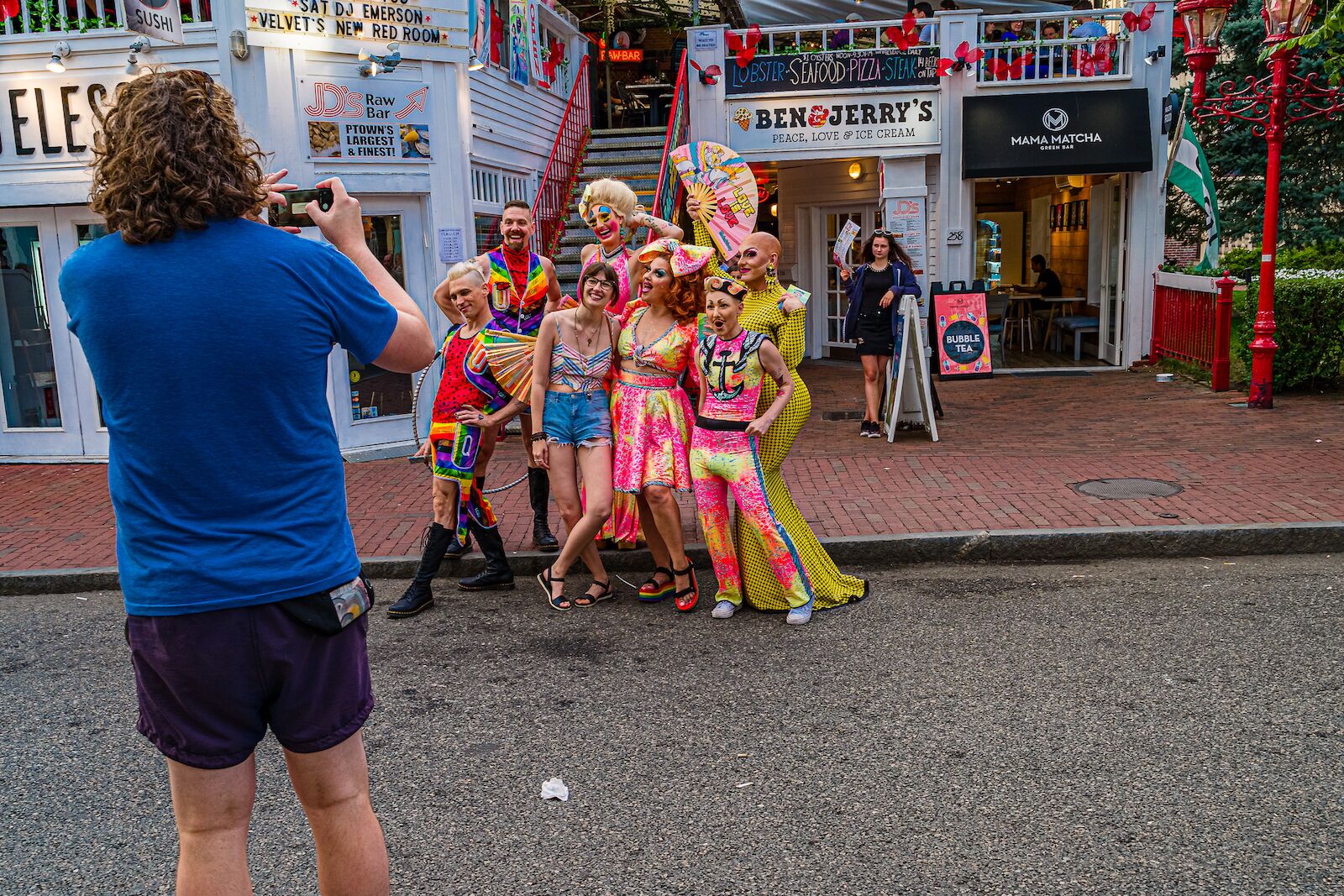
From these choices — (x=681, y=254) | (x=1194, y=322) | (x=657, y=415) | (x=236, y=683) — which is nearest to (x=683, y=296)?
(x=681, y=254)

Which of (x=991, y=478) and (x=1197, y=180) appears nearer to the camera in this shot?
(x=991, y=478)

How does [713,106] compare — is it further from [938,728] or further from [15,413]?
[938,728]

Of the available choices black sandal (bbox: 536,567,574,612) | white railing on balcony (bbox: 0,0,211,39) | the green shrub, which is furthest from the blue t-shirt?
the green shrub

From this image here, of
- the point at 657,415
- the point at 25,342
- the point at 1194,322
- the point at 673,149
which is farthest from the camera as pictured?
the point at 673,149

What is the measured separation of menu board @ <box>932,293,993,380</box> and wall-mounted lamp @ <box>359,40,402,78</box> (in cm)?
561

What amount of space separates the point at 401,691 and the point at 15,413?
26.0 ft

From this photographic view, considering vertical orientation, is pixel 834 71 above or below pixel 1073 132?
above

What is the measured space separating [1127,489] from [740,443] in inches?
143

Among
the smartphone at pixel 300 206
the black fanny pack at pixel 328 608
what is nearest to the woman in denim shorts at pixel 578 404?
the smartphone at pixel 300 206

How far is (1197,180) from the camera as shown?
14.2 metres

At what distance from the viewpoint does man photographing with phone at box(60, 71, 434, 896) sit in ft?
7.28

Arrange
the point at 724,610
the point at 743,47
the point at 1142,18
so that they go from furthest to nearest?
the point at 743,47
the point at 1142,18
the point at 724,610

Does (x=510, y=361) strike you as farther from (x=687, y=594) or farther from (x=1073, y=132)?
(x=1073, y=132)

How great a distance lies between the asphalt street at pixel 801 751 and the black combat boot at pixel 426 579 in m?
0.11
